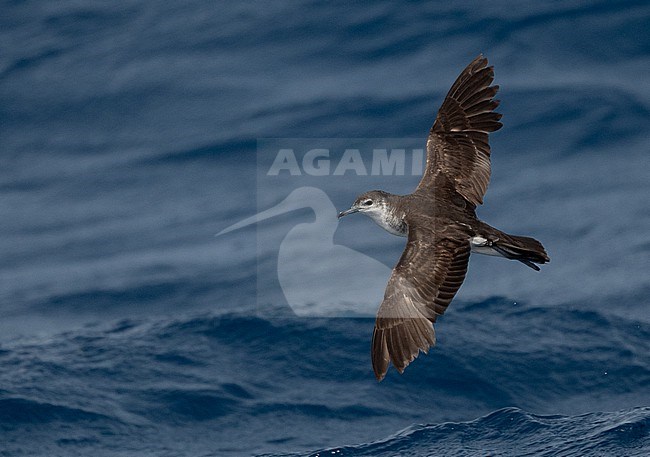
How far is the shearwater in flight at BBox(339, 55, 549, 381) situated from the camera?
8.49 m

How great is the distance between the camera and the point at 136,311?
13375 mm

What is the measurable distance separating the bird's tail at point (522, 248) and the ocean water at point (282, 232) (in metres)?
2.32

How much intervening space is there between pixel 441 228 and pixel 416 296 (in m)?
0.69

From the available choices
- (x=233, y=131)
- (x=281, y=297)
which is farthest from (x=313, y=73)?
(x=281, y=297)

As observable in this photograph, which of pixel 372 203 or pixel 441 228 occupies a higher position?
pixel 372 203

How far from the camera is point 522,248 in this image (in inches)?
350

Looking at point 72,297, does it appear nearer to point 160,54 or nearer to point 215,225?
point 215,225

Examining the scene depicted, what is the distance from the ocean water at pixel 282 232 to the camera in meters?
11.8

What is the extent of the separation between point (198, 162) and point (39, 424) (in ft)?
13.8

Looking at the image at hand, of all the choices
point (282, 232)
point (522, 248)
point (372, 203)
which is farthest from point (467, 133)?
point (282, 232)

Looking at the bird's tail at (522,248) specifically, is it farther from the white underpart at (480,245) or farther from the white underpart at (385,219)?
the white underpart at (385,219)

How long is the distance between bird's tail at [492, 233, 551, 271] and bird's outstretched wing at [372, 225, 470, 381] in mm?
273

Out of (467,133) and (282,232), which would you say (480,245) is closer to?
(467,133)

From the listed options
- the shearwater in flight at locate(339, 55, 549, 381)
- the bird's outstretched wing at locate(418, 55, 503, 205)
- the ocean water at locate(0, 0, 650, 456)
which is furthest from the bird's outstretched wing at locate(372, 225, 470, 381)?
the ocean water at locate(0, 0, 650, 456)
